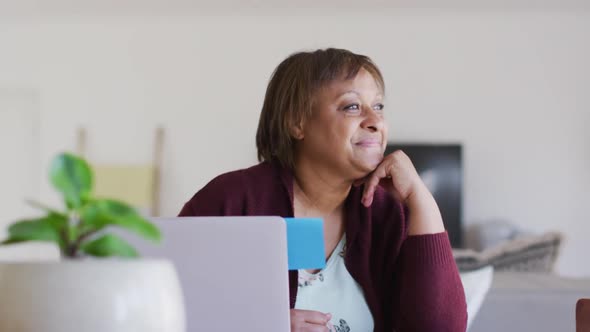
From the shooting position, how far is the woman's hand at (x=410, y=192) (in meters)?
1.52

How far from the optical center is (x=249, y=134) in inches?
253

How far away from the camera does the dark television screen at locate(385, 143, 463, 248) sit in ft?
20.3

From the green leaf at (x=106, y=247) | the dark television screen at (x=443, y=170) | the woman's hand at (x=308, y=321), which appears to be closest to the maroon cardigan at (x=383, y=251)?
the woman's hand at (x=308, y=321)

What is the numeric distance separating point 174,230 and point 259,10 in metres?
5.47

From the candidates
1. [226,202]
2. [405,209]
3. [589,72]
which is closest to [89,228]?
[226,202]

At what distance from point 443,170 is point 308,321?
4990mm

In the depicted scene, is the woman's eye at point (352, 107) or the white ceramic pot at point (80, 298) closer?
the white ceramic pot at point (80, 298)

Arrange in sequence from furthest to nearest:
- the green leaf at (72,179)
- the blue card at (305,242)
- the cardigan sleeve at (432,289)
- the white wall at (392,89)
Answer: the white wall at (392,89) < the cardigan sleeve at (432,289) < the blue card at (305,242) < the green leaf at (72,179)

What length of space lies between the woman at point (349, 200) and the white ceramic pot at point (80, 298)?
0.86 meters

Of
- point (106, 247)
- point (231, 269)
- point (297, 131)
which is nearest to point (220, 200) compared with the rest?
point (297, 131)

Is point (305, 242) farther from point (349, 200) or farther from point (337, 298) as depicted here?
point (349, 200)

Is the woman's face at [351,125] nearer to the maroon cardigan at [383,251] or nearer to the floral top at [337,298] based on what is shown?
the maroon cardigan at [383,251]

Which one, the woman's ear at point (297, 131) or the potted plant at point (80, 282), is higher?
the woman's ear at point (297, 131)

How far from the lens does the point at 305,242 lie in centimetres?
125
